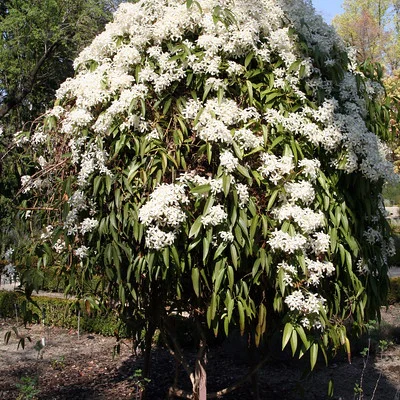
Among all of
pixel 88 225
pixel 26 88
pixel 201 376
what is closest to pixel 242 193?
pixel 88 225

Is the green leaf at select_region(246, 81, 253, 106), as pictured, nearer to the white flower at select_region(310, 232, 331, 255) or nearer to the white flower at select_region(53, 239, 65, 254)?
the white flower at select_region(310, 232, 331, 255)

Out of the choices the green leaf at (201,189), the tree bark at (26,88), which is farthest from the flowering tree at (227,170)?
the tree bark at (26,88)

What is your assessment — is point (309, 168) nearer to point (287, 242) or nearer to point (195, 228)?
point (287, 242)

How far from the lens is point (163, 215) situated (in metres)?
2.73

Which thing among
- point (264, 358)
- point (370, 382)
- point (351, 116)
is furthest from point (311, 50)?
point (370, 382)

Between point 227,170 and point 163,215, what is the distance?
1.24ft

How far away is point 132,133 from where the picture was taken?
2986mm

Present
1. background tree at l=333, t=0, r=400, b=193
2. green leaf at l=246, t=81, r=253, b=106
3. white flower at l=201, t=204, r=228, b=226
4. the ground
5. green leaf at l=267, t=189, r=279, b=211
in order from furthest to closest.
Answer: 1. background tree at l=333, t=0, r=400, b=193
2. the ground
3. green leaf at l=246, t=81, r=253, b=106
4. green leaf at l=267, t=189, r=279, b=211
5. white flower at l=201, t=204, r=228, b=226

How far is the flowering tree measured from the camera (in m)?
2.77

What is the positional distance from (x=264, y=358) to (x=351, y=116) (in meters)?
1.67

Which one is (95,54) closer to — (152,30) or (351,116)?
(152,30)

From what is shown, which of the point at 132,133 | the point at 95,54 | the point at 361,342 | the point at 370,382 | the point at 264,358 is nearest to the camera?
the point at 132,133

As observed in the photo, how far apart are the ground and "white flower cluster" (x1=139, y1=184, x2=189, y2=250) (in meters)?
2.17

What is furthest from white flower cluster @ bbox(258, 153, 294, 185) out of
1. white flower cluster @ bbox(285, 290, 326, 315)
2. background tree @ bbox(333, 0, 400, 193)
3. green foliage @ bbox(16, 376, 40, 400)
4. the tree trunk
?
background tree @ bbox(333, 0, 400, 193)
